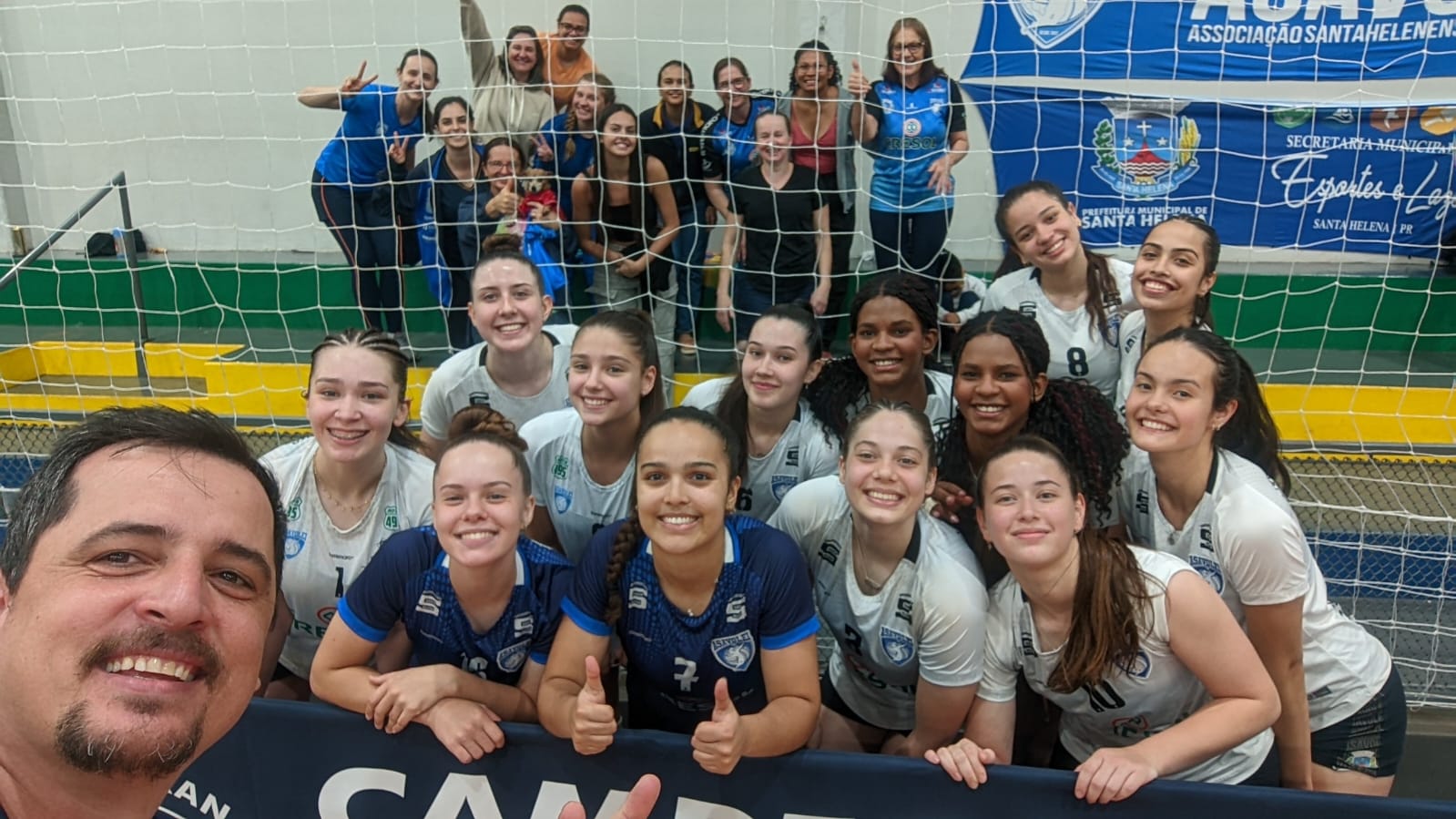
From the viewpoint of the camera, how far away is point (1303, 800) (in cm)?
180

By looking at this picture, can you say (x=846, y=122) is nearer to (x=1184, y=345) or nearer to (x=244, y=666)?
(x=1184, y=345)

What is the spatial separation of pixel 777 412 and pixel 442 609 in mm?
1038

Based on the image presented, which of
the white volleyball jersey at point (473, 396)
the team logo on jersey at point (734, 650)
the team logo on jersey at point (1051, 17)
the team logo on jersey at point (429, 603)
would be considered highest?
the team logo on jersey at point (1051, 17)

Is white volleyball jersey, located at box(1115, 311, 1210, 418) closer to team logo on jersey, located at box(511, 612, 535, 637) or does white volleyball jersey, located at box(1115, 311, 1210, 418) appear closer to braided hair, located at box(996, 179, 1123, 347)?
braided hair, located at box(996, 179, 1123, 347)

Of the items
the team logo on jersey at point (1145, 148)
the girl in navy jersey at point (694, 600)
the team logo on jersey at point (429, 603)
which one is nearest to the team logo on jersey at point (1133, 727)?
the girl in navy jersey at point (694, 600)

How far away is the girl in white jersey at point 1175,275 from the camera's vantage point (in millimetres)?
2676

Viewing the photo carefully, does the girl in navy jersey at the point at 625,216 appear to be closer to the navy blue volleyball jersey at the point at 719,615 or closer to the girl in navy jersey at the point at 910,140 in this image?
the girl in navy jersey at the point at 910,140

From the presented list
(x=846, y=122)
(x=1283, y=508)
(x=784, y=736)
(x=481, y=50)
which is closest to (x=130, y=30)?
(x=481, y=50)

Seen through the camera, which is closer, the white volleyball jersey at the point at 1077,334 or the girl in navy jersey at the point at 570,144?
the white volleyball jersey at the point at 1077,334

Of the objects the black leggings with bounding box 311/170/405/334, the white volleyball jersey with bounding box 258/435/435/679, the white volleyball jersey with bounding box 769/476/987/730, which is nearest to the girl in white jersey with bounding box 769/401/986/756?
the white volleyball jersey with bounding box 769/476/987/730

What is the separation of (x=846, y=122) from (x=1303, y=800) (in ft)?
11.2

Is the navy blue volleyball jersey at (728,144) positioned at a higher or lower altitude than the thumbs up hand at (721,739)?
higher

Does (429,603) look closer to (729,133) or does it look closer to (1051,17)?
(729,133)

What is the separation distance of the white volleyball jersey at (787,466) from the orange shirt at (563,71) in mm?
2723
